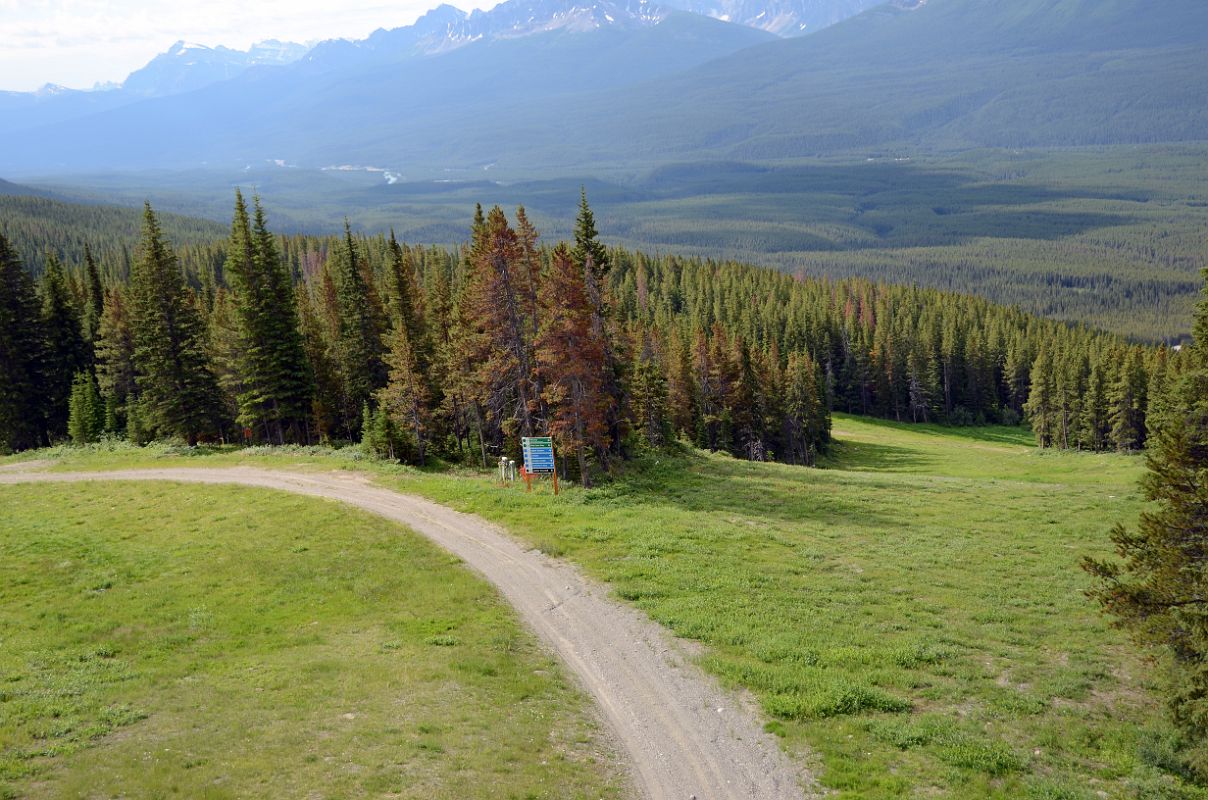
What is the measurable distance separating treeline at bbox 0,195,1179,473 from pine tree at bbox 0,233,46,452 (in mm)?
170

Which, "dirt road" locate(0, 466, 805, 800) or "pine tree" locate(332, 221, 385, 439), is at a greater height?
"pine tree" locate(332, 221, 385, 439)

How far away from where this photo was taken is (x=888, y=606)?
86.9ft

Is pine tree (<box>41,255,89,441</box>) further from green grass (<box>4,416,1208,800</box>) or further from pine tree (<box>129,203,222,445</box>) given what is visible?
green grass (<box>4,416,1208,800</box>)

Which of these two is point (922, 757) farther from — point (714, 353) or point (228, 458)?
point (714, 353)

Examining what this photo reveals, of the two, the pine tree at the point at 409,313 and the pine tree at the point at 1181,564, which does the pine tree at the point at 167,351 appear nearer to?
the pine tree at the point at 409,313

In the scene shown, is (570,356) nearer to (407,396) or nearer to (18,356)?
(407,396)

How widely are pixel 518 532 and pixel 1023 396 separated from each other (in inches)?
5400

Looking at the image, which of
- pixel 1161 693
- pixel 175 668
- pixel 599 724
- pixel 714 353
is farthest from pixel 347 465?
pixel 714 353

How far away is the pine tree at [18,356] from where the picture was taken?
62219 millimetres

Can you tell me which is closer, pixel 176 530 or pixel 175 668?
pixel 175 668

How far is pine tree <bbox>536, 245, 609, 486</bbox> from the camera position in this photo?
38625 mm

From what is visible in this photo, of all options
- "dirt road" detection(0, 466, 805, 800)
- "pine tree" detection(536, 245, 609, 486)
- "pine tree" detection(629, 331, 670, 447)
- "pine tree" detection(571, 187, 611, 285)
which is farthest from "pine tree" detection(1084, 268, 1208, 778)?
"pine tree" detection(629, 331, 670, 447)

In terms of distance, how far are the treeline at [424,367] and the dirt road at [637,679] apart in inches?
361

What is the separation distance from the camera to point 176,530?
3422 cm
